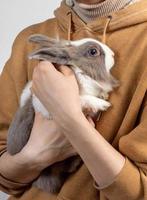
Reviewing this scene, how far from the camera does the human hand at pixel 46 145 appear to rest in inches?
41.6

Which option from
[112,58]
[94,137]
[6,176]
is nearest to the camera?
[94,137]

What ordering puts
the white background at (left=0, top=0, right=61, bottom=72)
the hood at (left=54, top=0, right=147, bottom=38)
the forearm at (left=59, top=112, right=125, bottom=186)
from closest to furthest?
1. the forearm at (left=59, top=112, right=125, bottom=186)
2. the hood at (left=54, top=0, right=147, bottom=38)
3. the white background at (left=0, top=0, right=61, bottom=72)

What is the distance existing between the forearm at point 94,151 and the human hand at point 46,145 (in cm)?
11

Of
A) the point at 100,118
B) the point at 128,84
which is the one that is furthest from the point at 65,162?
the point at 128,84

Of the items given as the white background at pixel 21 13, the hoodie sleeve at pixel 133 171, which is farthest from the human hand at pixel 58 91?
the white background at pixel 21 13

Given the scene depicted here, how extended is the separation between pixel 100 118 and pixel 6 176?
1.05ft

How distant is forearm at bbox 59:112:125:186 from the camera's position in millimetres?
934

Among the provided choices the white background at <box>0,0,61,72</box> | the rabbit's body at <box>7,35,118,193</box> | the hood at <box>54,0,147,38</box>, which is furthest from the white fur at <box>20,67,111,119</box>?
the white background at <box>0,0,61,72</box>

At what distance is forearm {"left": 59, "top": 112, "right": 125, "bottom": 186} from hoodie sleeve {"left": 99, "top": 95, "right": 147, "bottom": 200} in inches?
0.7

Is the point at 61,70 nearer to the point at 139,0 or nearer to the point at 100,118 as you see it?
the point at 100,118

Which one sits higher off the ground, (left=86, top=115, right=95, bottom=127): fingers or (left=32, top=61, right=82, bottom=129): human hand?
(left=32, top=61, right=82, bottom=129): human hand

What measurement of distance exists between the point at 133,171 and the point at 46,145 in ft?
0.80

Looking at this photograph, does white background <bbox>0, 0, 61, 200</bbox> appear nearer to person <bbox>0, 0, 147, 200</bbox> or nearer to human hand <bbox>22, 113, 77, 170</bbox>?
person <bbox>0, 0, 147, 200</bbox>

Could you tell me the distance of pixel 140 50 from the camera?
40.6 inches
